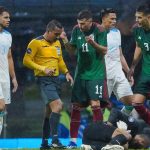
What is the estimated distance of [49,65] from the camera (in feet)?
37.9

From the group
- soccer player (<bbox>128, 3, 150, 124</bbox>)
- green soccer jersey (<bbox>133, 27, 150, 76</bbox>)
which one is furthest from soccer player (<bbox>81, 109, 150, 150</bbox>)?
green soccer jersey (<bbox>133, 27, 150, 76</bbox>)

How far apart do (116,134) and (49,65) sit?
1786 millimetres

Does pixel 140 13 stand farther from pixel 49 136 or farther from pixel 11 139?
pixel 11 139

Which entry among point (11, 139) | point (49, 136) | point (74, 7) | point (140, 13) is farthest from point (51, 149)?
point (74, 7)

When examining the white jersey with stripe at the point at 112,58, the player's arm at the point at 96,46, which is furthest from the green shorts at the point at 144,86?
the white jersey with stripe at the point at 112,58

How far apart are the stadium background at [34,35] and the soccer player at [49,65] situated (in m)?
3.04

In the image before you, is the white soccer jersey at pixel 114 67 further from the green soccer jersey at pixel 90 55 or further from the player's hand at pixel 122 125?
the player's hand at pixel 122 125

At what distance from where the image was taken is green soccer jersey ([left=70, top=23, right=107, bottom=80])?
37.4 ft

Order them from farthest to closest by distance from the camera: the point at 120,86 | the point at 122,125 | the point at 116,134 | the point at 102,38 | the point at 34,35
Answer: the point at 34,35 → the point at 120,86 → the point at 102,38 → the point at 122,125 → the point at 116,134

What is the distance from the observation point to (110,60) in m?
12.6

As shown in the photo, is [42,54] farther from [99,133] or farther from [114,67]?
[99,133]

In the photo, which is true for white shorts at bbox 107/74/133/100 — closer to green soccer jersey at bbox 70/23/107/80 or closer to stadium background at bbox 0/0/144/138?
green soccer jersey at bbox 70/23/107/80

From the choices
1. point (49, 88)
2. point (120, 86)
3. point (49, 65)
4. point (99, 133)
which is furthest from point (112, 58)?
point (99, 133)

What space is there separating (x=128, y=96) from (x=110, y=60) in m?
0.63
